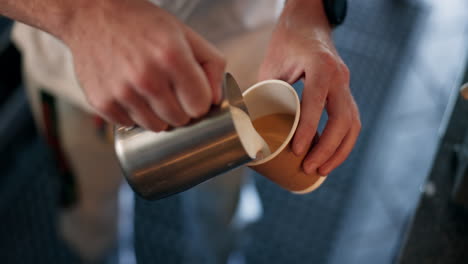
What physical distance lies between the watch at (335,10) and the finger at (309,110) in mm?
110

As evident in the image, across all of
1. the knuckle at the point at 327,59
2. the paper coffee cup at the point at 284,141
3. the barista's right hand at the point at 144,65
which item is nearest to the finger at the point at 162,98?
the barista's right hand at the point at 144,65

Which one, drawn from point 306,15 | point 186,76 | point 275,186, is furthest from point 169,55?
point 275,186

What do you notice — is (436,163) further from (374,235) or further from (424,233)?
(374,235)

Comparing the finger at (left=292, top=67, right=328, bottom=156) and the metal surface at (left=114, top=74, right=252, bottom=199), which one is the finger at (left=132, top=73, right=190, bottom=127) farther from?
the finger at (left=292, top=67, right=328, bottom=156)

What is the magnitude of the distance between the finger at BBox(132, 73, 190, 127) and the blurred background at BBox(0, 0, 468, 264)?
329 millimetres

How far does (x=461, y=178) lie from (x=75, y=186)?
2.45 feet

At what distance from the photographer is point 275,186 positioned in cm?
131

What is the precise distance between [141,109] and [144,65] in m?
0.04

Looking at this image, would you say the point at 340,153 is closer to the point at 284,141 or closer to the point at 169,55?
the point at 284,141

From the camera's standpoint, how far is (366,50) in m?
1.64

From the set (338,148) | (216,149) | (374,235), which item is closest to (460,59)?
(374,235)

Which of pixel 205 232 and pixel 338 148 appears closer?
pixel 338 148

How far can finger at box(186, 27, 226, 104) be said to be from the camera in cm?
40

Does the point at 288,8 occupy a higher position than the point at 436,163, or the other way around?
the point at 288,8
